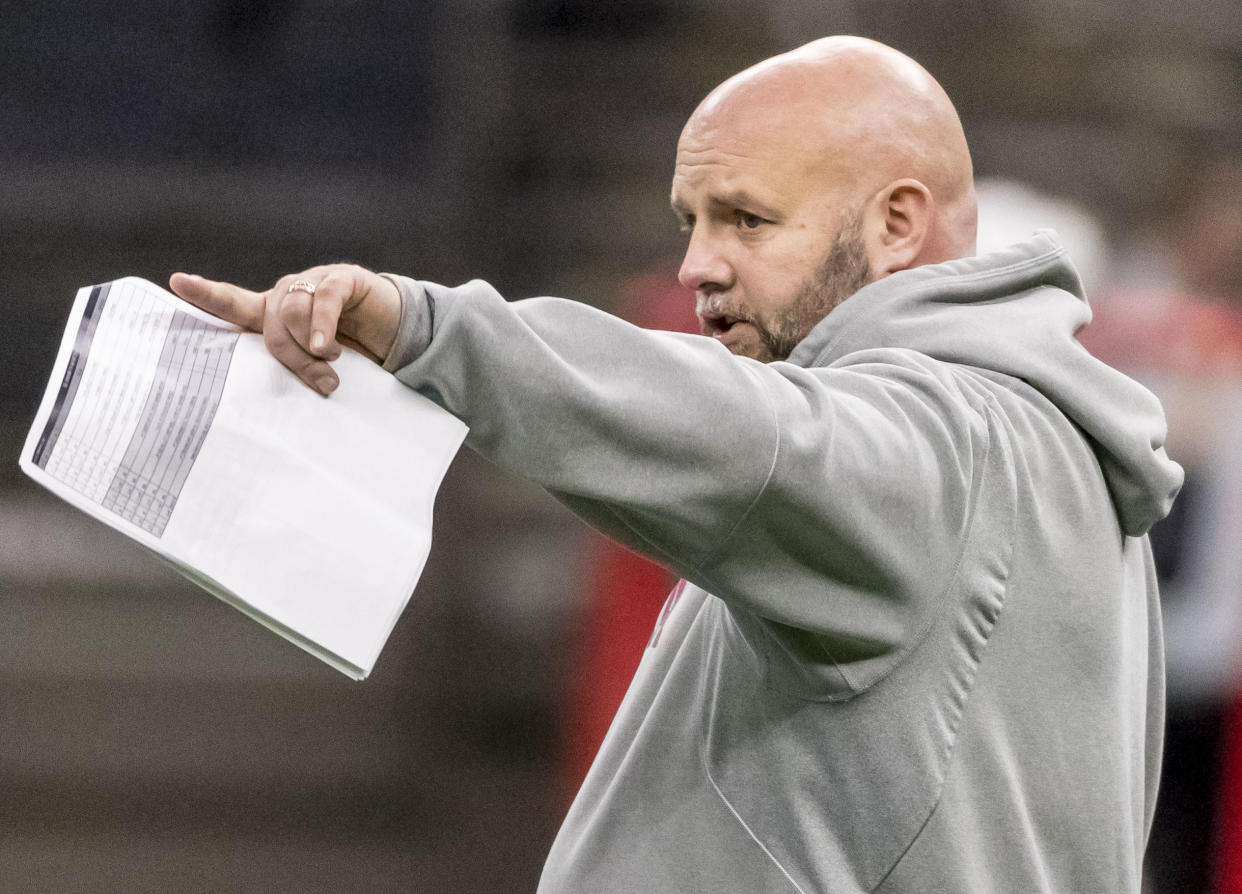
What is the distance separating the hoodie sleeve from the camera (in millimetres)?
642

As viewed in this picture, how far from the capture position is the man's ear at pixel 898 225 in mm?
1006

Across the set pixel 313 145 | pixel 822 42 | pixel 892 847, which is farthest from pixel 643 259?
pixel 892 847

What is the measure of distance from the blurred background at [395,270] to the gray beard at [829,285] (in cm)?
151

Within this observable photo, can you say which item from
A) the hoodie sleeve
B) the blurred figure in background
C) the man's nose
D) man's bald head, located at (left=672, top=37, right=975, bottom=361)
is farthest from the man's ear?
the blurred figure in background

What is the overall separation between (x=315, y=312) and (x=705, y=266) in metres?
0.43

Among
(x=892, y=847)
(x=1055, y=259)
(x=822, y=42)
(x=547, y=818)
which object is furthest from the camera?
(x=547, y=818)

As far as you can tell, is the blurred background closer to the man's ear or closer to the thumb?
the man's ear

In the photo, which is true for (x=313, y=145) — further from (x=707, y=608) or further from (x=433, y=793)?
(x=707, y=608)

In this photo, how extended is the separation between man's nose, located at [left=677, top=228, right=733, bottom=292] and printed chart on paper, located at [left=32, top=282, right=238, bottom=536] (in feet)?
1.39

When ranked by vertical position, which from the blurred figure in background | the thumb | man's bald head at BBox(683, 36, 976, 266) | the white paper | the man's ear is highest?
man's bald head at BBox(683, 36, 976, 266)

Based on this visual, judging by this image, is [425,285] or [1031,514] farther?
[1031,514]

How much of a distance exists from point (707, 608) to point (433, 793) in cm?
178

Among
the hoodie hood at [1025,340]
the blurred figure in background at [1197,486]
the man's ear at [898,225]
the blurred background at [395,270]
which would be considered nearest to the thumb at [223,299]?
the hoodie hood at [1025,340]

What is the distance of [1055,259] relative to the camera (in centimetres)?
94
